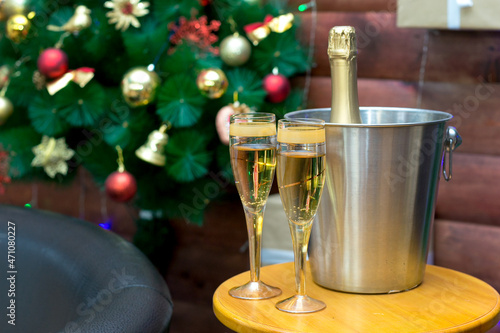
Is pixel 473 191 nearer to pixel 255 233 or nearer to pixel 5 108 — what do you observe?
pixel 255 233

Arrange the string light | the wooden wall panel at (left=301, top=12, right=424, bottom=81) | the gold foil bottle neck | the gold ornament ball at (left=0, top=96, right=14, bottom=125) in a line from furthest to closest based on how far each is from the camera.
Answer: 1. the string light
2. the gold ornament ball at (left=0, top=96, right=14, bottom=125)
3. the wooden wall panel at (left=301, top=12, right=424, bottom=81)
4. the gold foil bottle neck

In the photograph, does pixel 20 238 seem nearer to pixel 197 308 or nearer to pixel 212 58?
pixel 212 58

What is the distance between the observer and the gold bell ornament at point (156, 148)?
62.6 inches

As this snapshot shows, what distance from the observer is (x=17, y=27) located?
1704 mm

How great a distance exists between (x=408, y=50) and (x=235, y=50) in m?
0.45

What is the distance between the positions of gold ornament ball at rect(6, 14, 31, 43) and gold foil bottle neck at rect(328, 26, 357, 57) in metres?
1.16

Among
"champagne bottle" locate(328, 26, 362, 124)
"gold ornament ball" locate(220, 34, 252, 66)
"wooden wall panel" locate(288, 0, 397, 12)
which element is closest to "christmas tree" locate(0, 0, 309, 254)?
"gold ornament ball" locate(220, 34, 252, 66)

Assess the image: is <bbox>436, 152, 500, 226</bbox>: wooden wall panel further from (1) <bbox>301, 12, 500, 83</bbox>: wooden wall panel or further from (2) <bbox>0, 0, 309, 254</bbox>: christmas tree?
(2) <bbox>0, 0, 309, 254</bbox>: christmas tree

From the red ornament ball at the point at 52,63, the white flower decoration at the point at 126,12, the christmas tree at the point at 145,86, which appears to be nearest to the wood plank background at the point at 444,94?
the christmas tree at the point at 145,86

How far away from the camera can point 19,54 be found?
1.85 metres

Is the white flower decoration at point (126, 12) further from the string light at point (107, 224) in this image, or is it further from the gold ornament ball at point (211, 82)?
the string light at point (107, 224)

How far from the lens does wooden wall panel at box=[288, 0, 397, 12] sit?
1.64 m

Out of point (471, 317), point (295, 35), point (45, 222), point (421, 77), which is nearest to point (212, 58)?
point (295, 35)

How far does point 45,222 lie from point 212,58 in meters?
0.75
